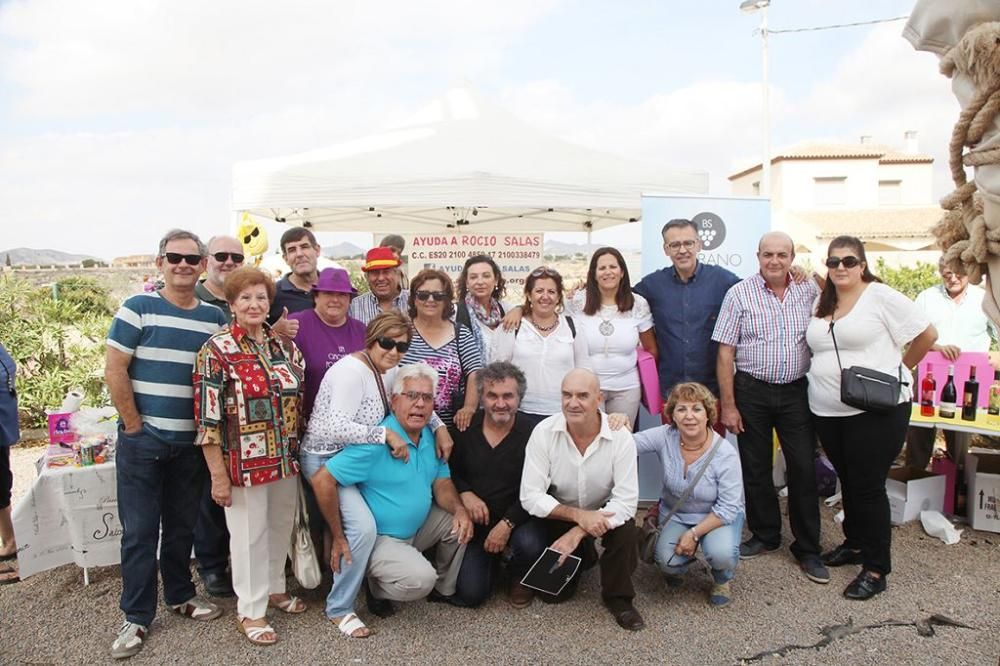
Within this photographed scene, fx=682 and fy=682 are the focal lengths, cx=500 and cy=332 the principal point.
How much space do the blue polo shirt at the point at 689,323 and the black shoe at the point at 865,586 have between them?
4.01 feet

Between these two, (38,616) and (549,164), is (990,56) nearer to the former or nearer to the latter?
(38,616)

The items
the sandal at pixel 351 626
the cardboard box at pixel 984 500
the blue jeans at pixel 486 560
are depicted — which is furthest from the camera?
the cardboard box at pixel 984 500

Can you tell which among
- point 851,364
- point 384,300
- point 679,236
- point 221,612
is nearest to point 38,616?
point 221,612

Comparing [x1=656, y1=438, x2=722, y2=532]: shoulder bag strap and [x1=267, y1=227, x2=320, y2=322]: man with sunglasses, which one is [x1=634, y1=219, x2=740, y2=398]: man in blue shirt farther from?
[x1=267, y1=227, x2=320, y2=322]: man with sunglasses

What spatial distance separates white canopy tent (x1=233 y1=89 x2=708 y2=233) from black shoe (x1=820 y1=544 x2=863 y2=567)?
3606 millimetres

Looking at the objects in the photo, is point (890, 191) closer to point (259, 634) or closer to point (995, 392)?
point (995, 392)

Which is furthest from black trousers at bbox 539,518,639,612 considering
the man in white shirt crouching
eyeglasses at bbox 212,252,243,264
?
eyeglasses at bbox 212,252,243,264

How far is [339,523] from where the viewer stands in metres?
3.13

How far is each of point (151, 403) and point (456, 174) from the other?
378 cm

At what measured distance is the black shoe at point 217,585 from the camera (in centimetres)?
351

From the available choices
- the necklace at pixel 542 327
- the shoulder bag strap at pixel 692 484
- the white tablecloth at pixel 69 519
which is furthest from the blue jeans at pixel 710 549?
the white tablecloth at pixel 69 519

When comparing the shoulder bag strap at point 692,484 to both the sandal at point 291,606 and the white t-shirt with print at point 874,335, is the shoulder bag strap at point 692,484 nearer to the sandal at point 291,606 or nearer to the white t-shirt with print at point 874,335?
the white t-shirt with print at point 874,335

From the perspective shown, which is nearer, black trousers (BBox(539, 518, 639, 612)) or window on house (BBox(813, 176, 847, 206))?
black trousers (BBox(539, 518, 639, 612))

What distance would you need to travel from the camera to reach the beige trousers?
318cm
